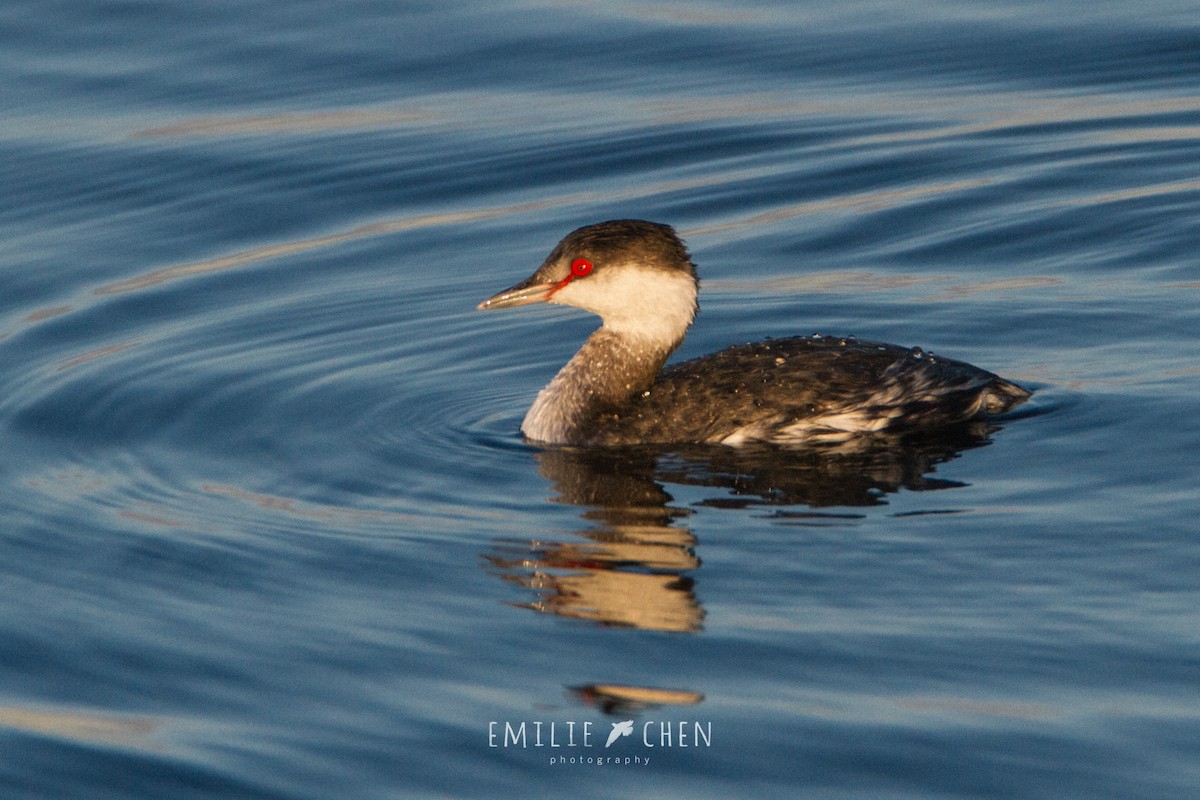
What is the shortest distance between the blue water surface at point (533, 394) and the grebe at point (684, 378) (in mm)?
175

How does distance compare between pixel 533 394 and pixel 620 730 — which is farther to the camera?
pixel 533 394

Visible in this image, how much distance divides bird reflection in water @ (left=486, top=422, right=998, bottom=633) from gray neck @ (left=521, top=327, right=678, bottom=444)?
0.53ft

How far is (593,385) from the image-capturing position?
965 centimetres

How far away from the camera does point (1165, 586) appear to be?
7223 mm

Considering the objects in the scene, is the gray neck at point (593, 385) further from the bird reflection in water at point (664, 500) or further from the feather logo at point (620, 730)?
the feather logo at point (620, 730)

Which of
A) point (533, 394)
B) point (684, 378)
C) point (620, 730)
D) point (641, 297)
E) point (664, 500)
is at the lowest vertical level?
point (620, 730)

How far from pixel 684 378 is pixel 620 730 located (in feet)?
11.0

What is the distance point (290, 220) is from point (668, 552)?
619 cm

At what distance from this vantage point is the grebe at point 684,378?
9.27m

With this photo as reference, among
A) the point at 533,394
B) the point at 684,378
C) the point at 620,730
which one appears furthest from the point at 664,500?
the point at 620,730

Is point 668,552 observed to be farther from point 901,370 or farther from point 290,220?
point 290,220

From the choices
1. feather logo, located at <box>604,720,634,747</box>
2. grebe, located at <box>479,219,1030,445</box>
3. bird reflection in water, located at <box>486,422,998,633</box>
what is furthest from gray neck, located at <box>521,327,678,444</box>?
feather logo, located at <box>604,720,634,747</box>

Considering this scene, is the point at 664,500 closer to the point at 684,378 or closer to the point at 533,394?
the point at 684,378

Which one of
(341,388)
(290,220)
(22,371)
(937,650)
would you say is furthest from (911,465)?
(290,220)
